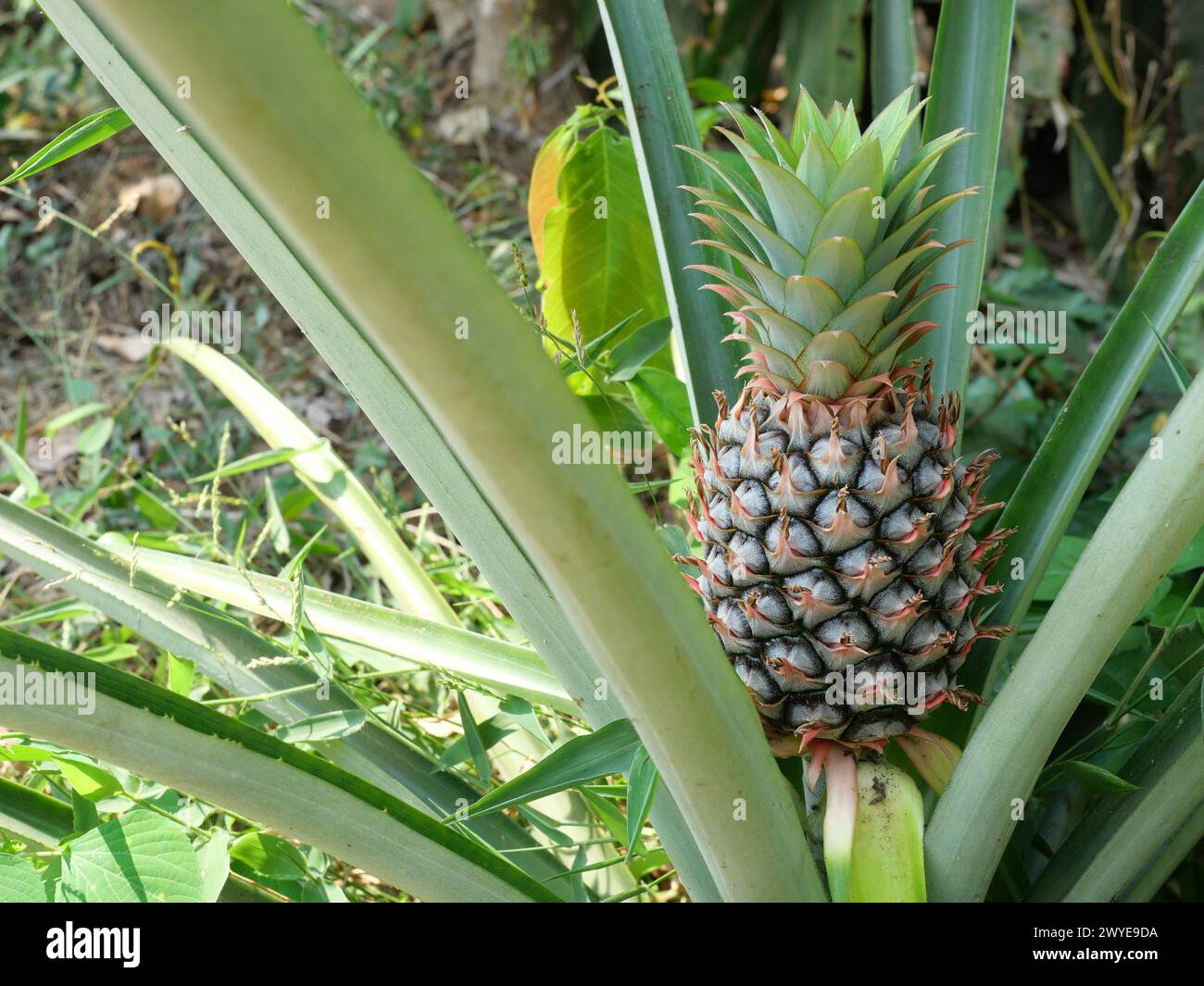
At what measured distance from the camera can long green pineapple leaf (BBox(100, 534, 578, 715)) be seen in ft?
3.32

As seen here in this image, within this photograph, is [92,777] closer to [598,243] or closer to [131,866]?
[131,866]

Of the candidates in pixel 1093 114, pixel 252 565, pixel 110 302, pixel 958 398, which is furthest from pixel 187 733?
pixel 1093 114

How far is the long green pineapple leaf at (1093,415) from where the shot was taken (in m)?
0.86

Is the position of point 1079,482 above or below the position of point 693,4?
below

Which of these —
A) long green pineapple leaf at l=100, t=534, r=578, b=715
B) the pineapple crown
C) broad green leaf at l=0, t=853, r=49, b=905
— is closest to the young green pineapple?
the pineapple crown

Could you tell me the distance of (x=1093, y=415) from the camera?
89 cm

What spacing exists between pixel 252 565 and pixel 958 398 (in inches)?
47.8

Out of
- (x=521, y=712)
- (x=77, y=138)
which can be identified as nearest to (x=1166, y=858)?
(x=521, y=712)

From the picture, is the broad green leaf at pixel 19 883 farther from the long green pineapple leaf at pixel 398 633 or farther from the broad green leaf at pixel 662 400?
the broad green leaf at pixel 662 400

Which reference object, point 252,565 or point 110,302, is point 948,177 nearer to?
point 252,565

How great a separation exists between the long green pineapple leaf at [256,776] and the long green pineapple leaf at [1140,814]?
0.49 m

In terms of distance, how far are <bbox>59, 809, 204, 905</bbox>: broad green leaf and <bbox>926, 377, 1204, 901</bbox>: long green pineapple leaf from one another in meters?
0.62

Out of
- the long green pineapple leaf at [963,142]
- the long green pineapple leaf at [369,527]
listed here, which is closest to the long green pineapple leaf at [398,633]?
the long green pineapple leaf at [369,527]

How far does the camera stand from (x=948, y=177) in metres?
0.98
